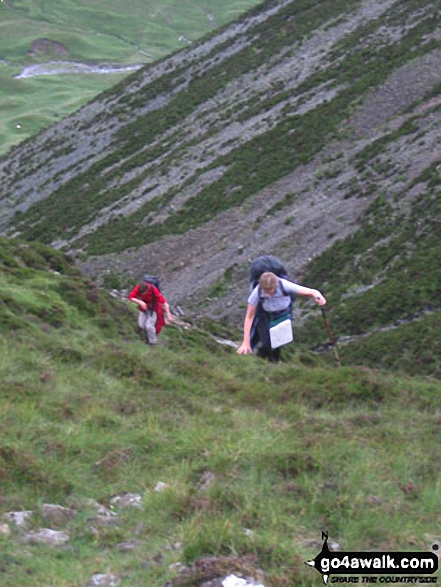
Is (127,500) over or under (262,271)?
over

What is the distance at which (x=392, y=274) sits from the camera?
1136 inches

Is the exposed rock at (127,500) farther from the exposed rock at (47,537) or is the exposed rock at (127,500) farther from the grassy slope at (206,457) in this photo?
the exposed rock at (47,537)

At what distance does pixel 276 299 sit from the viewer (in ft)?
40.1

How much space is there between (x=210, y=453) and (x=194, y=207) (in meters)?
33.8

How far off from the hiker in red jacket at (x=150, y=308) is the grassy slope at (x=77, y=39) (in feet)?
237

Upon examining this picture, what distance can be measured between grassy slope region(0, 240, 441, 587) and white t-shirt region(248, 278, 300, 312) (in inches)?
41.1

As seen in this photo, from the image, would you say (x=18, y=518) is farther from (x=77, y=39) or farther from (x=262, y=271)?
(x=77, y=39)

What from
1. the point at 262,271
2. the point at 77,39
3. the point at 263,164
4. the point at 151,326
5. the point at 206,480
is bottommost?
the point at 77,39

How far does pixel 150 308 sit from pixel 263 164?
26664 millimetres

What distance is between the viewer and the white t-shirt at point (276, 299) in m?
12.2

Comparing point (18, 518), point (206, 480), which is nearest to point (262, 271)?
point (206, 480)

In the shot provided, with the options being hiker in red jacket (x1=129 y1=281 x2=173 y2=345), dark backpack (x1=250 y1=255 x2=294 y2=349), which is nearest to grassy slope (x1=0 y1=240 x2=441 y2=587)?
dark backpack (x1=250 y1=255 x2=294 y2=349)

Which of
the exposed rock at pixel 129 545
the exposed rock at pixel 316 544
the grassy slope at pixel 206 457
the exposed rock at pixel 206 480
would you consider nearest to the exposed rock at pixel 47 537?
the grassy slope at pixel 206 457

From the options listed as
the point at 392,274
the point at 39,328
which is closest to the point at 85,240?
the point at 392,274
